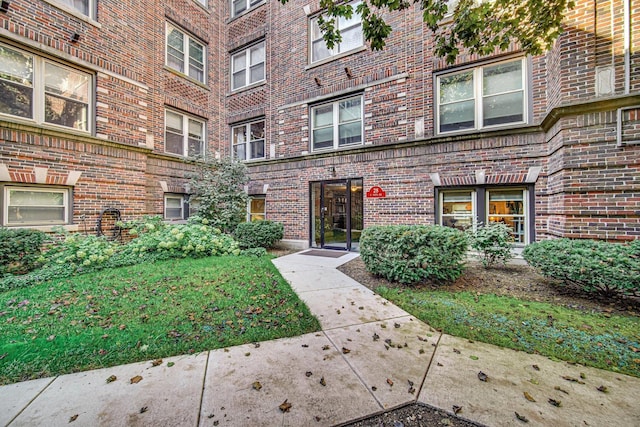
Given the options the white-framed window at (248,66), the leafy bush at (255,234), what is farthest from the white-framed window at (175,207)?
the white-framed window at (248,66)

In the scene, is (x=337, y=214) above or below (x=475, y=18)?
below

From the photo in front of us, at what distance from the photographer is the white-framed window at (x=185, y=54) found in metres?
9.80

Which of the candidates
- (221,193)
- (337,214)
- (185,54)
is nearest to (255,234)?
(221,193)

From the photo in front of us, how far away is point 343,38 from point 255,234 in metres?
7.24

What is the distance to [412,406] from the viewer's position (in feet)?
6.31

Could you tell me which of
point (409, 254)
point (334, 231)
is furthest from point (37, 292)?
point (334, 231)

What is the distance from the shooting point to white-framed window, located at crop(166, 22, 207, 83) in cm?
980

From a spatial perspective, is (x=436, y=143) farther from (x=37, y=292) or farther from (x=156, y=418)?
(x=37, y=292)

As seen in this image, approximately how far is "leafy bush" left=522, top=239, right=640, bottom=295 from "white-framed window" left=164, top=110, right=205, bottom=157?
393 inches

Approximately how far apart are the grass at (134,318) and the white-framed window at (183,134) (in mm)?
6019

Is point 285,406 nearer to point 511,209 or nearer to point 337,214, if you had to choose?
point 511,209

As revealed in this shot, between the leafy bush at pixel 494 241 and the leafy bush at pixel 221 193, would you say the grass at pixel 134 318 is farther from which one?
the leafy bush at pixel 494 241

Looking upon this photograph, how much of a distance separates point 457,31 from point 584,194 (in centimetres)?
393

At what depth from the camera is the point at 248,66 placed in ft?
36.4
